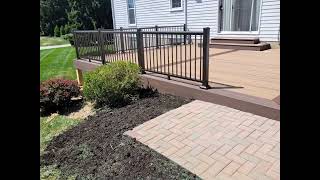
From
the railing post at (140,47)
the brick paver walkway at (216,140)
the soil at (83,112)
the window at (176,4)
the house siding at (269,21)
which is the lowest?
the soil at (83,112)

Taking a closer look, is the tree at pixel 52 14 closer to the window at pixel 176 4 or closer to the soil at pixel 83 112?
the window at pixel 176 4

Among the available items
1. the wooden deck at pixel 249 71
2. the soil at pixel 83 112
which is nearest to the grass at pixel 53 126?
the soil at pixel 83 112

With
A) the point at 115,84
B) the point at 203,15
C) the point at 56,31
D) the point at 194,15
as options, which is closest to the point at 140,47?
the point at 115,84

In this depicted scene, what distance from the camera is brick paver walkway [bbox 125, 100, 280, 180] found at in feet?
9.14

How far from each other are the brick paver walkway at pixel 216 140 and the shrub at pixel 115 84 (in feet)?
4.46

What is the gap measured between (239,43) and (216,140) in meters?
6.23

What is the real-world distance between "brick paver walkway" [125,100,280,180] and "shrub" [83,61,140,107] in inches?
53.6

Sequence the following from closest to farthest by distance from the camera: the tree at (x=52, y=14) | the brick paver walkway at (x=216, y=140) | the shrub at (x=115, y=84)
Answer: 1. the brick paver walkway at (x=216, y=140)
2. the shrub at (x=115, y=84)
3. the tree at (x=52, y=14)

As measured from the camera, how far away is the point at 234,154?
3.04m

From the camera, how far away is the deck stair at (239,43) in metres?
8.37

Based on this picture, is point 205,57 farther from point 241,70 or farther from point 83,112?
point 83,112

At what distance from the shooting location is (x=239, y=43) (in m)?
8.91
